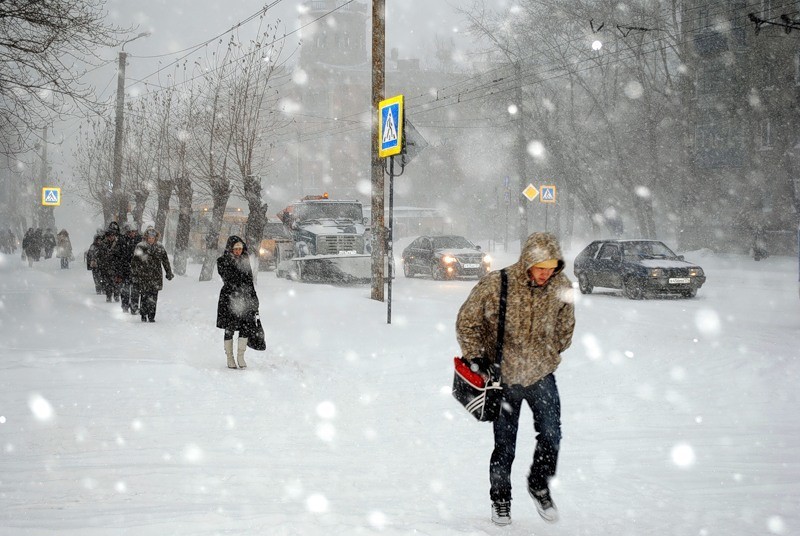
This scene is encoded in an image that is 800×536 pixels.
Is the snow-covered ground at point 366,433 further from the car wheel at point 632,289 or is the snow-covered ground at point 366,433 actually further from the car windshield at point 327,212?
the car windshield at point 327,212

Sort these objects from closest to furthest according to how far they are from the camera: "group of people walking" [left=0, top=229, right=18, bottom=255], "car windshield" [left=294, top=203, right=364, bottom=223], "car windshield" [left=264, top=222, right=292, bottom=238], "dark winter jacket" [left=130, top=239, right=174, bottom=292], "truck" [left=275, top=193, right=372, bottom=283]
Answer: "dark winter jacket" [left=130, top=239, right=174, bottom=292], "truck" [left=275, top=193, right=372, bottom=283], "car windshield" [left=294, top=203, right=364, bottom=223], "car windshield" [left=264, top=222, right=292, bottom=238], "group of people walking" [left=0, top=229, right=18, bottom=255]

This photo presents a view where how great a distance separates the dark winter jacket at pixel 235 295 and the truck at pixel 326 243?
41.9ft

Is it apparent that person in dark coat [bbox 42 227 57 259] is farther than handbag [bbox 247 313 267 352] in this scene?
Yes

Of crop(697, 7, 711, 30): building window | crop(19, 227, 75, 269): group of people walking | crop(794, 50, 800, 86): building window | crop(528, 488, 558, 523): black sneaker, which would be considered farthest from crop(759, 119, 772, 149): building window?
crop(528, 488, 558, 523): black sneaker

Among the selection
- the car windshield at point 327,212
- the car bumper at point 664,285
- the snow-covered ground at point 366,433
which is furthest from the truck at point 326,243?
the snow-covered ground at point 366,433

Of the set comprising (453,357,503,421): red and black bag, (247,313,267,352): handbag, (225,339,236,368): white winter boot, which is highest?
(453,357,503,421): red and black bag

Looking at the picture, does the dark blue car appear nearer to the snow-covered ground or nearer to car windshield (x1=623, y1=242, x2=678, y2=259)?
car windshield (x1=623, y1=242, x2=678, y2=259)

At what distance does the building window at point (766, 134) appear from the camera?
1339 inches

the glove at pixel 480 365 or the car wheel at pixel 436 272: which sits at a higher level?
the car wheel at pixel 436 272

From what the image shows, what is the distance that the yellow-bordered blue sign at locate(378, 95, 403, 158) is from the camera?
1271cm

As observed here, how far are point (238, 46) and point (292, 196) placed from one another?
63703 mm

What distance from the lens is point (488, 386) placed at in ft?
15.3

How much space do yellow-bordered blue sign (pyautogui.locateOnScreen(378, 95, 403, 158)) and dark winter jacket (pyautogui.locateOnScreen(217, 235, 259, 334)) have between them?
3.57 meters

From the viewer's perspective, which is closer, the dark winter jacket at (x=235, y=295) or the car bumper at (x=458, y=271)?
the dark winter jacket at (x=235, y=295)
